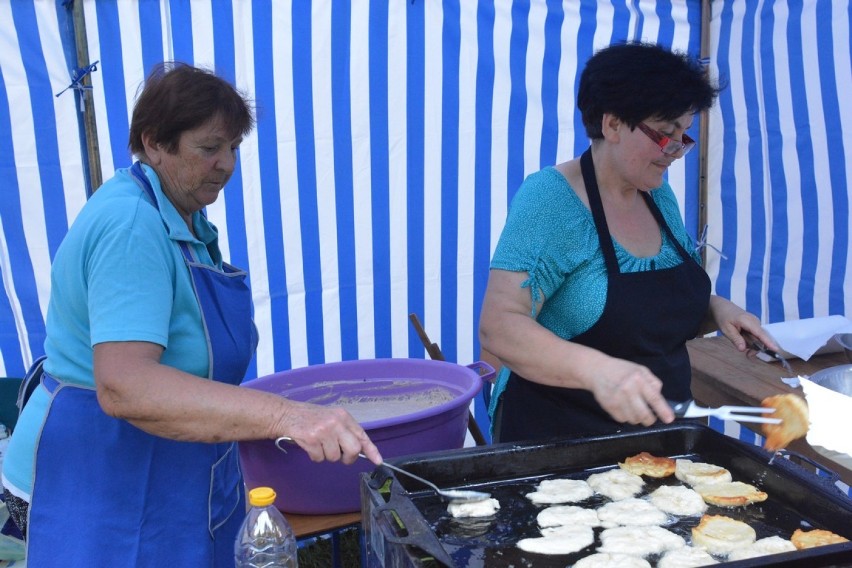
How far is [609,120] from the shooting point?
2.28 meters

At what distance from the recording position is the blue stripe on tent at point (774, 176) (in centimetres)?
399

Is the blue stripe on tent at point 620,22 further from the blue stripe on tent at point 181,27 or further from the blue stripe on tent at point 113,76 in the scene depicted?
the blue stripe on tent at point 113,76

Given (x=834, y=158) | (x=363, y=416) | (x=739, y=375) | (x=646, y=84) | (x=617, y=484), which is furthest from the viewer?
(x=834, y=158)

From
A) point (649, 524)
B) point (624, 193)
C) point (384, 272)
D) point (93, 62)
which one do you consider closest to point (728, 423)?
point (384, 272)

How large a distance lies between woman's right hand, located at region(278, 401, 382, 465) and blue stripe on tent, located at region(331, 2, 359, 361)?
241cm

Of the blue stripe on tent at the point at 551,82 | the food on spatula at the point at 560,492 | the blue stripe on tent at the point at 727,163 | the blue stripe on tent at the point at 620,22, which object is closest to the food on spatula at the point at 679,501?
the food on spatula at the point at 560,492

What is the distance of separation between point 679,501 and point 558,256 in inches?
29.6

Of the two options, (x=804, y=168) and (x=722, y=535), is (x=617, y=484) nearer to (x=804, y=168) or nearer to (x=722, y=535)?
(x=722, y=535)

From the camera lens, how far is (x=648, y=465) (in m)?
2.05

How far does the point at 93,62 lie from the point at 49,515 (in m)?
2.40

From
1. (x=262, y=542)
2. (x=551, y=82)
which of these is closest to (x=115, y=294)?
(x=262, y=542)

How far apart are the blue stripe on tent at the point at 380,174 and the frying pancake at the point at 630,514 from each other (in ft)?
7.63

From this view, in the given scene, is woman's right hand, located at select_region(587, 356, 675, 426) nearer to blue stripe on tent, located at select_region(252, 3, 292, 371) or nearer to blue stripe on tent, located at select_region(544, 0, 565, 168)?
blue stripe on tent, located at select_region(252, 3, 292, 371)

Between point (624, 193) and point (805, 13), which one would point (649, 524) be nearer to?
point (624, 193)
